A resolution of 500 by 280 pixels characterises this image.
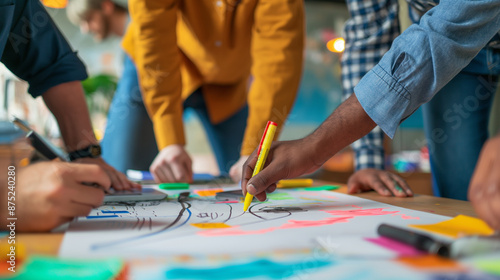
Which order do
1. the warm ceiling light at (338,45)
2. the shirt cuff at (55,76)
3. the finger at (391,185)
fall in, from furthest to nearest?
the warm ceiling light at (338,45) → the shirt cuff at (55,76) → the finger at (391,185)

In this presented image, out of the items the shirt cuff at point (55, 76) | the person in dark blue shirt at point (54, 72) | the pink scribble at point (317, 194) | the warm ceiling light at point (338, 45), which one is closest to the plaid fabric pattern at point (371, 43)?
the warm ceiling light at point (338, 45)

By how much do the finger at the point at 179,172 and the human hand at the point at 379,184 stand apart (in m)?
0.44

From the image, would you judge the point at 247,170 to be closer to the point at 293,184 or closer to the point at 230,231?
the point at 230,231

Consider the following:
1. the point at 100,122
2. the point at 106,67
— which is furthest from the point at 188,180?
the point at 106,67

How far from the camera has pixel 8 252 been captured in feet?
1.13

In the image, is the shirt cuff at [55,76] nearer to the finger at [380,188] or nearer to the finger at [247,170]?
the finger at [247,170]

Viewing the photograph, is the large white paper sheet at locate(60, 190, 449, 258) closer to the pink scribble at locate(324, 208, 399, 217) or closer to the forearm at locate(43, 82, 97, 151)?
the pink scribble at locate(324, 208, 399, 217)

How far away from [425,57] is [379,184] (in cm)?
28

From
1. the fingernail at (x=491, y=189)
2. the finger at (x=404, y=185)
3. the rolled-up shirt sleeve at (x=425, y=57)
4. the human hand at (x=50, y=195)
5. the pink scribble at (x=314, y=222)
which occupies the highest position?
the rolled-up shirt sleeve at (x=425, y=57)

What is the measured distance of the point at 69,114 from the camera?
898mm

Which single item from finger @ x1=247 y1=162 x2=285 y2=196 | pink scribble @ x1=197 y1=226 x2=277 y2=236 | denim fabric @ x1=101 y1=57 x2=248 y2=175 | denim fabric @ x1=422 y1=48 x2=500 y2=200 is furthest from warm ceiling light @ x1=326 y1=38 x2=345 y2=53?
pink scribble @ x1=197 y1=226 x2=277 y2=236

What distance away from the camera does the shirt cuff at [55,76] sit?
855 mm

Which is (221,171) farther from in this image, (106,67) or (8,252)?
(106,67)

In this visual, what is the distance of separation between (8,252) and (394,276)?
0.33 m
